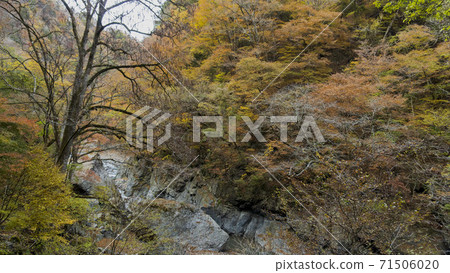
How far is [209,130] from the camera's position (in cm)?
963

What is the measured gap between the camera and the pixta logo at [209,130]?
15.4ft

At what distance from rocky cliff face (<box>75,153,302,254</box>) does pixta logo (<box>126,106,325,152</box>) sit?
77cm

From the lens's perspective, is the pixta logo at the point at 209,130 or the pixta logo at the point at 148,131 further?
the pixta logo at the point at 209,130

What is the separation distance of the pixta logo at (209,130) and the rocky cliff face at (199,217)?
77 centimetres

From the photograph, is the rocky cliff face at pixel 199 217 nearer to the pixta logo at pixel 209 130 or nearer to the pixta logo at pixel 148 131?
the pixta logo at pixel 148 131

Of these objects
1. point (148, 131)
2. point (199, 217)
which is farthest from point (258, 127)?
point (148, 131)

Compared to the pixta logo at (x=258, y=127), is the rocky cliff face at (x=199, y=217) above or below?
below

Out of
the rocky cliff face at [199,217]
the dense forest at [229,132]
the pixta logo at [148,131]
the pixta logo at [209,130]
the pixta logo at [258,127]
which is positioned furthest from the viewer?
the pixta logo at [258,127]

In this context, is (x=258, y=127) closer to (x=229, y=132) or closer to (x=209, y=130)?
(x=229, y=132)

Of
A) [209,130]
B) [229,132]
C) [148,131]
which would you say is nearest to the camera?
[148,131]

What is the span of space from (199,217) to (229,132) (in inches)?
144

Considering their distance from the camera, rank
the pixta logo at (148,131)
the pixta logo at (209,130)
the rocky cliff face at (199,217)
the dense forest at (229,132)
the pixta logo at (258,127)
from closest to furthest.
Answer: the dense forest at (229,132), the pixta logo at (148,131), the pixta logo at (209,130), the rocky cliff face at (199,217), the pixta logo at (258,127)

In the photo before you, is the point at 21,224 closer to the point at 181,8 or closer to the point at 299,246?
the point at 181,8

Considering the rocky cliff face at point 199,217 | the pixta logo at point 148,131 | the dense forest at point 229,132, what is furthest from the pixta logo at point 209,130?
the rocky cliff face at point 199,217
